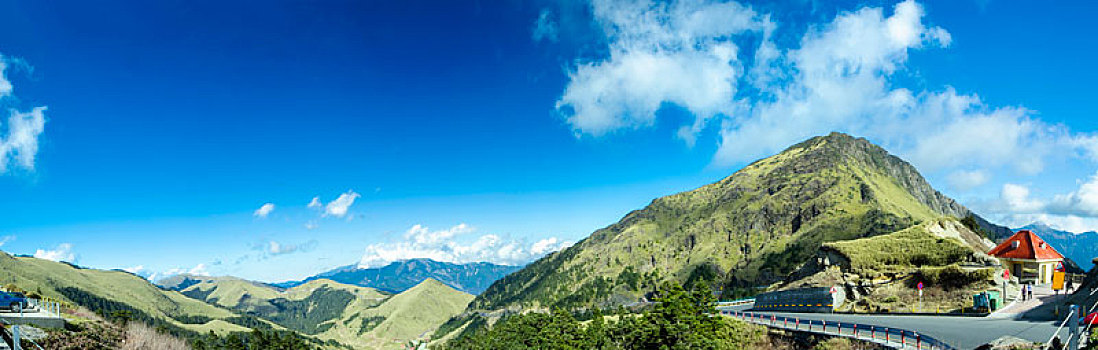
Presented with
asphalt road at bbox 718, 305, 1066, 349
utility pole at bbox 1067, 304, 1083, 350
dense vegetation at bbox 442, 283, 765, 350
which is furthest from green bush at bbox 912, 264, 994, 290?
utility pole at bbox 1067, 304, 1083, 350

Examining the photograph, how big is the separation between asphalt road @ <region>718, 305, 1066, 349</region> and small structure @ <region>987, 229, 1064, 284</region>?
25.7 meters

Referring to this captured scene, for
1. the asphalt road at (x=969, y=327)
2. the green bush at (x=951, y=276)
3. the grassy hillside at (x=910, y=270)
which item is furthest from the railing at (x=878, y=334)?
the green bush at (x=951, y=276)

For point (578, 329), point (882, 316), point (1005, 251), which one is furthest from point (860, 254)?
point (578, 329)

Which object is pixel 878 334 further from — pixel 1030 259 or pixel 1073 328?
pixel 1030 259

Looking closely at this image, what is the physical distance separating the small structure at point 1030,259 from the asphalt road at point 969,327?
84.2 feet

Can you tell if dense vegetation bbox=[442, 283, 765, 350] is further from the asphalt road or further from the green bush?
the green bush

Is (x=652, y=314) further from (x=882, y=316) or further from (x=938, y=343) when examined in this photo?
(x=938, y=343)

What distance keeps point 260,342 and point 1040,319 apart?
106 meters

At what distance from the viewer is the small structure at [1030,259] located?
2122 inches

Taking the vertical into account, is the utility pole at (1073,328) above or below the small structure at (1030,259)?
below

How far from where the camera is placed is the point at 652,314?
4909 centimetres

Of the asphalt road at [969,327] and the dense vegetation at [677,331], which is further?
the dense vegetation at [677,331]

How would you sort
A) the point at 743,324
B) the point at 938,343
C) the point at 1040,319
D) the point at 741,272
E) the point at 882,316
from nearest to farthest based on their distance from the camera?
the point at 938,343
the point at 1040,319
the point at 882,316
the point at 743,324
the point at 741,272

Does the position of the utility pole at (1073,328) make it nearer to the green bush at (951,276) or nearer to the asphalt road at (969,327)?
the asphalt road at (969,327)
